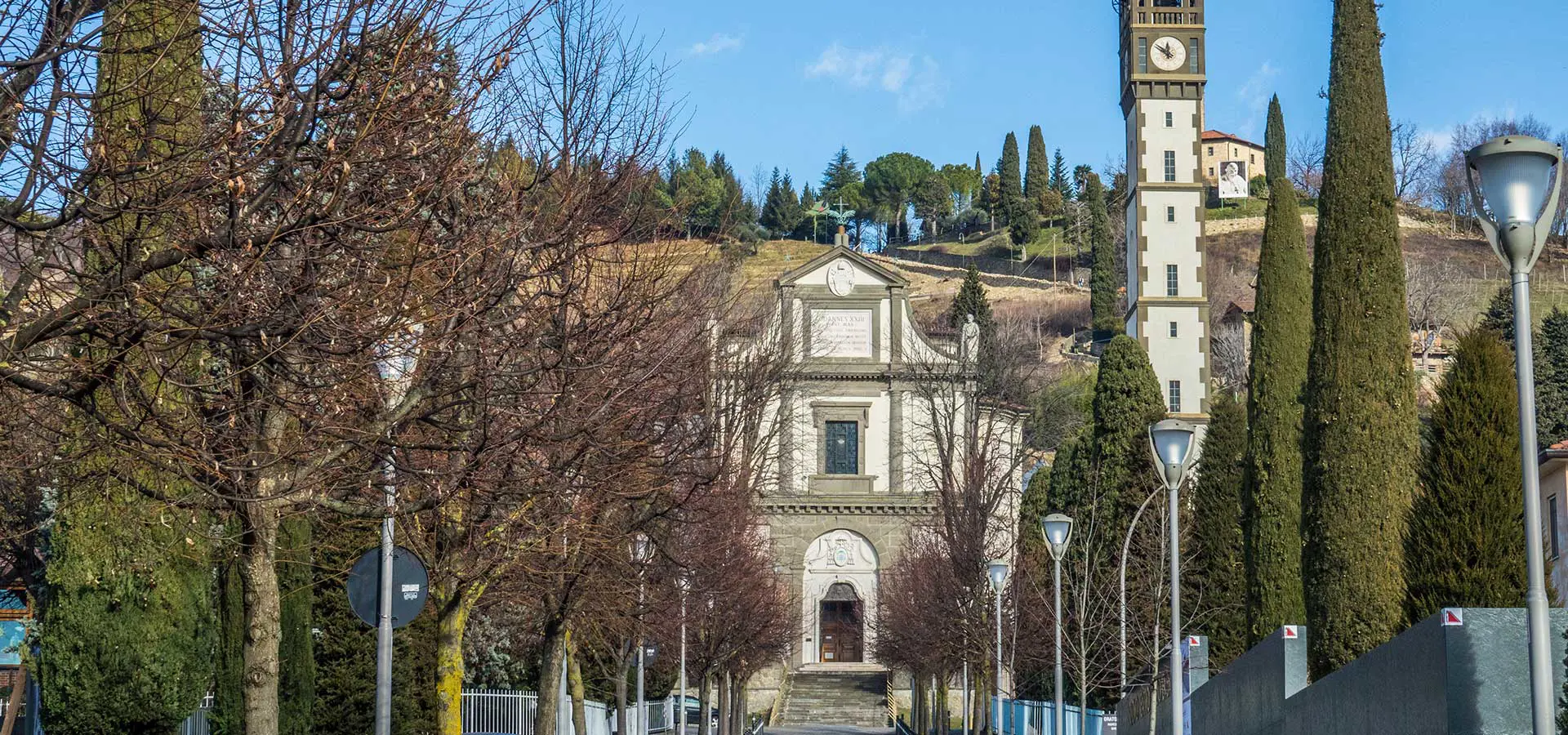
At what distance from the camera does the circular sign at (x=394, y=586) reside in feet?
48.9

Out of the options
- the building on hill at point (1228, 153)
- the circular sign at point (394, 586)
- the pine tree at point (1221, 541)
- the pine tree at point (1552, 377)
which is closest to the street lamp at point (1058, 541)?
the pine tree at point (1221, 541)

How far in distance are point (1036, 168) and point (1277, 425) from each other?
155819 mm

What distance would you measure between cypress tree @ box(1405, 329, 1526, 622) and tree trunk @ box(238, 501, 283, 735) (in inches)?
409

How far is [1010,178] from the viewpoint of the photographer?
7042 inches

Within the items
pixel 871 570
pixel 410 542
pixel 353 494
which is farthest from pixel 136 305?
pixel 871 570

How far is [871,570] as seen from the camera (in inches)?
2594

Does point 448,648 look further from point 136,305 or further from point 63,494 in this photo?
point 136,305

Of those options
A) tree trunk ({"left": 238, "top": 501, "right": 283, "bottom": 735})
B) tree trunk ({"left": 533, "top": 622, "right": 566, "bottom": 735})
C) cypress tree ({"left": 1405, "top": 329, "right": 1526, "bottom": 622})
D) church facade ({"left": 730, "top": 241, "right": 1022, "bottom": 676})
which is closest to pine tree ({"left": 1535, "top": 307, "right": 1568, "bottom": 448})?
church facade ({"left": 730, "top": 241, "right": 1022, "bottom": 676})

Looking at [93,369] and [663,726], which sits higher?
[93,369]

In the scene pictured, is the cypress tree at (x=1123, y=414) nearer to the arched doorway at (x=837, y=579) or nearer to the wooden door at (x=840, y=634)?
the arched doorway at (x=837, y=579)

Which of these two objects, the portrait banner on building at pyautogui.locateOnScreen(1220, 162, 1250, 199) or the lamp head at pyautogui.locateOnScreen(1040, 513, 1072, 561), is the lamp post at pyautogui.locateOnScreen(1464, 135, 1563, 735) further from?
the portrait banner on building at pyautogui.locateOnScreen(1220, 162, 1250, 199)

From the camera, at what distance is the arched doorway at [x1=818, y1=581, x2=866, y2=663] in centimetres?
6650

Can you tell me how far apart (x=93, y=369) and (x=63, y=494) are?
30.8 ft

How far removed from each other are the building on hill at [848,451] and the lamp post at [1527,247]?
52.0 meters
